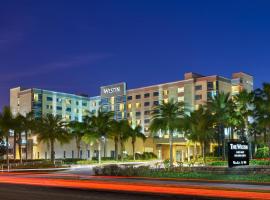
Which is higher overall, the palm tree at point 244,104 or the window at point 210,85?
the window at point 210,85

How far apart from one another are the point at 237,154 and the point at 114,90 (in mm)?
130793

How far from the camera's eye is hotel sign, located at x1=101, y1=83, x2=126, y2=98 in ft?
521

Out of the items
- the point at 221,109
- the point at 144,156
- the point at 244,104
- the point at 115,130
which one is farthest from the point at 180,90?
the point at 221,109

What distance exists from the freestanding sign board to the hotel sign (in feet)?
415

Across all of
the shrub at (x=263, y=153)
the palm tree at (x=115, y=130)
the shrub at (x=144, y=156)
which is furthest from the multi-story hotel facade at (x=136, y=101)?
the shrub at (x=263, y=153)

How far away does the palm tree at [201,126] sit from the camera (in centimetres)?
6309

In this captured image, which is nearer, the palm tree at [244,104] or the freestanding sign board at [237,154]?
Result: the freestanding sign board at [237,154]

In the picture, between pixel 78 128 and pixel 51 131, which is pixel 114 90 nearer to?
pixel 78 128

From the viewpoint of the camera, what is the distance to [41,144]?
93.2 meters

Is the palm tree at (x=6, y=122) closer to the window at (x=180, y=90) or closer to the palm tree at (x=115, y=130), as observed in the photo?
the palm tree at (x=115, y=130)

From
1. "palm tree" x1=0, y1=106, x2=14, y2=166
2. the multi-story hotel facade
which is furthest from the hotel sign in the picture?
"palm tree" x1=0, y1=106, x2=14, y2=166

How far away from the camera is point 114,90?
161 metres

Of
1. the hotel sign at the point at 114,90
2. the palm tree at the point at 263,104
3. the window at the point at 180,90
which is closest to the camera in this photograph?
the palm tree at the point at 263,104

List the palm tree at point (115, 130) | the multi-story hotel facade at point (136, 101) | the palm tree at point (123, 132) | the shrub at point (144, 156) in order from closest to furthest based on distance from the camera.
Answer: the palm tree at point (115, 130) < the palm tree at point (123, 132) < the shrub at point (144, 156) < the multi-story hotel facade at point (136, 101)
